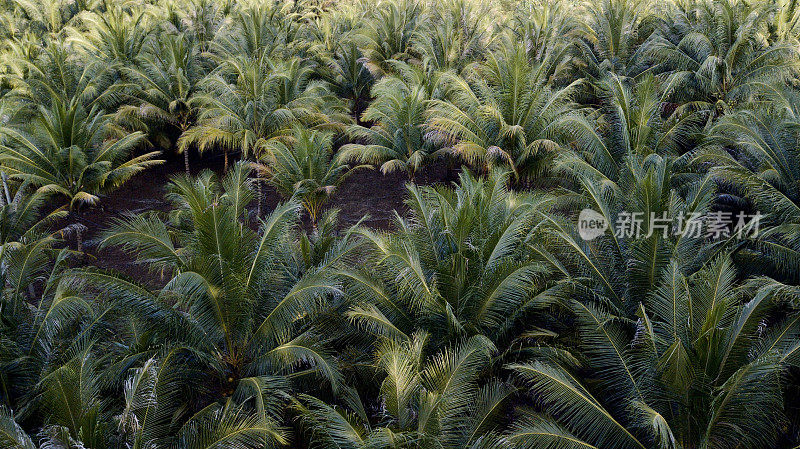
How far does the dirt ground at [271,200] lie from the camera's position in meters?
17.4

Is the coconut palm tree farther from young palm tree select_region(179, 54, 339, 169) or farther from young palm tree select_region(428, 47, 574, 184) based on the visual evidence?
young palm tree select_region(179, 54, 339, 169)

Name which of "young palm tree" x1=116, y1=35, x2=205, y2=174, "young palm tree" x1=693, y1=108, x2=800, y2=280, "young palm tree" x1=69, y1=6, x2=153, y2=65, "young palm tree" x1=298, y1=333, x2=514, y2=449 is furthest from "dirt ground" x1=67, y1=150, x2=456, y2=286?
"young palm tree" x1=298, y1=333, x2=514, y2=449

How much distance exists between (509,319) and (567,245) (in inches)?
67.3

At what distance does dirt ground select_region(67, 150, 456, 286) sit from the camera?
686 inches

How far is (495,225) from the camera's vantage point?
10453 millimetres

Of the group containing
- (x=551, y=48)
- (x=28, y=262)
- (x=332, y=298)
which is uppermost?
(x=551, y=48)

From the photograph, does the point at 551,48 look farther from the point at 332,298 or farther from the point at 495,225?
the point at 332,298

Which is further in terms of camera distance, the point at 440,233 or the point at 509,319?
the point at 440,233

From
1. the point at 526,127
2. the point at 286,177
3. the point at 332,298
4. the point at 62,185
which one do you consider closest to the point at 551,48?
the point at 526,127

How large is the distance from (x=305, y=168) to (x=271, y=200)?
5.22m

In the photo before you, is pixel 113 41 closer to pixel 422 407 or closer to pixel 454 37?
pixel 454 37

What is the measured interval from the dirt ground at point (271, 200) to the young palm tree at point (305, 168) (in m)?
1.93

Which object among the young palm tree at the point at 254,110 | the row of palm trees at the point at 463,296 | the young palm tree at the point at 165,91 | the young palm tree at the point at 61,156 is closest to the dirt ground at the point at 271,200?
the young palm tree at the point at 165,91

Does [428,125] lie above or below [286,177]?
above
